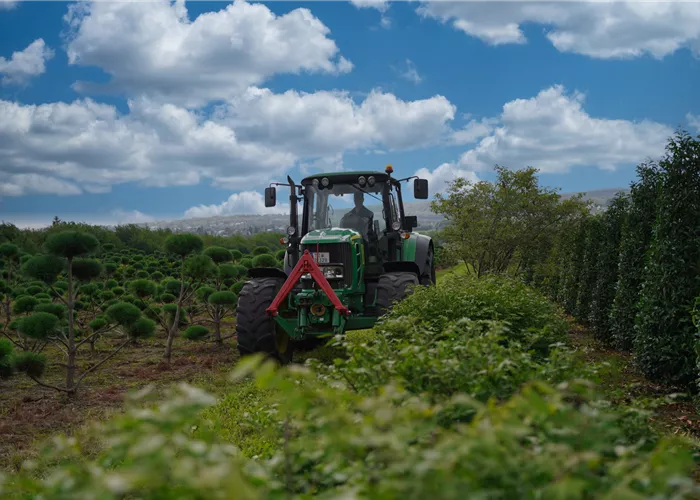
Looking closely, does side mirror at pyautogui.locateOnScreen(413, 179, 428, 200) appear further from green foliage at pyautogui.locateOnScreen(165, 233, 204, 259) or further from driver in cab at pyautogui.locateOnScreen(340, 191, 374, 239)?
green foliage at pyautogui.locateOnScreen(165, 233, 204, 259)

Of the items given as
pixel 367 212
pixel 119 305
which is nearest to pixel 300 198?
pixel 367 212

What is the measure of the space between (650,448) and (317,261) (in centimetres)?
644

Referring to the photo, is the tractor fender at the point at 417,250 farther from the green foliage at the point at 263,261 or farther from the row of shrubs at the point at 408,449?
the row of shrubs at the point at 408,449

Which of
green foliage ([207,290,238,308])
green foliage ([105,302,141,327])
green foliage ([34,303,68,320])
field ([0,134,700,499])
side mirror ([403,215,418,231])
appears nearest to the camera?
field ([0,134,700,499])

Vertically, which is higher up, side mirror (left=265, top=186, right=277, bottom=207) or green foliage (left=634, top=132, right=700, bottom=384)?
side mirror (left=265, top=186, right=277, bottom=207)

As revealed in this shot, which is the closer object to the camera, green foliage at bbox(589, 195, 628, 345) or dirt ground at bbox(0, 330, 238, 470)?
dirt ground at bbox(0, 330, 238, 470)

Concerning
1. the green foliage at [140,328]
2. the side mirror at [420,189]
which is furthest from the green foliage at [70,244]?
the side mirror at [420,189]

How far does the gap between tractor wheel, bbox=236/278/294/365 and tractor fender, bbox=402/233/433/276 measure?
2.31 metres

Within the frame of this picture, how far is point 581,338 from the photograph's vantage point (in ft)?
44.4

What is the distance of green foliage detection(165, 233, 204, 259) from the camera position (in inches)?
420

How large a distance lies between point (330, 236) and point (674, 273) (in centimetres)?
468

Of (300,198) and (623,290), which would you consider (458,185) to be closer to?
(623,290)

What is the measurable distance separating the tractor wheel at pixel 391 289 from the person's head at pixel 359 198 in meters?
1.59

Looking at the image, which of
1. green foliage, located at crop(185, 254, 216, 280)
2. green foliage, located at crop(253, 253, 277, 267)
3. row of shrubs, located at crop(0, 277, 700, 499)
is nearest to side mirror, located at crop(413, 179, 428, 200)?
green foliage, located at crop(185, 254, 216, 280)
